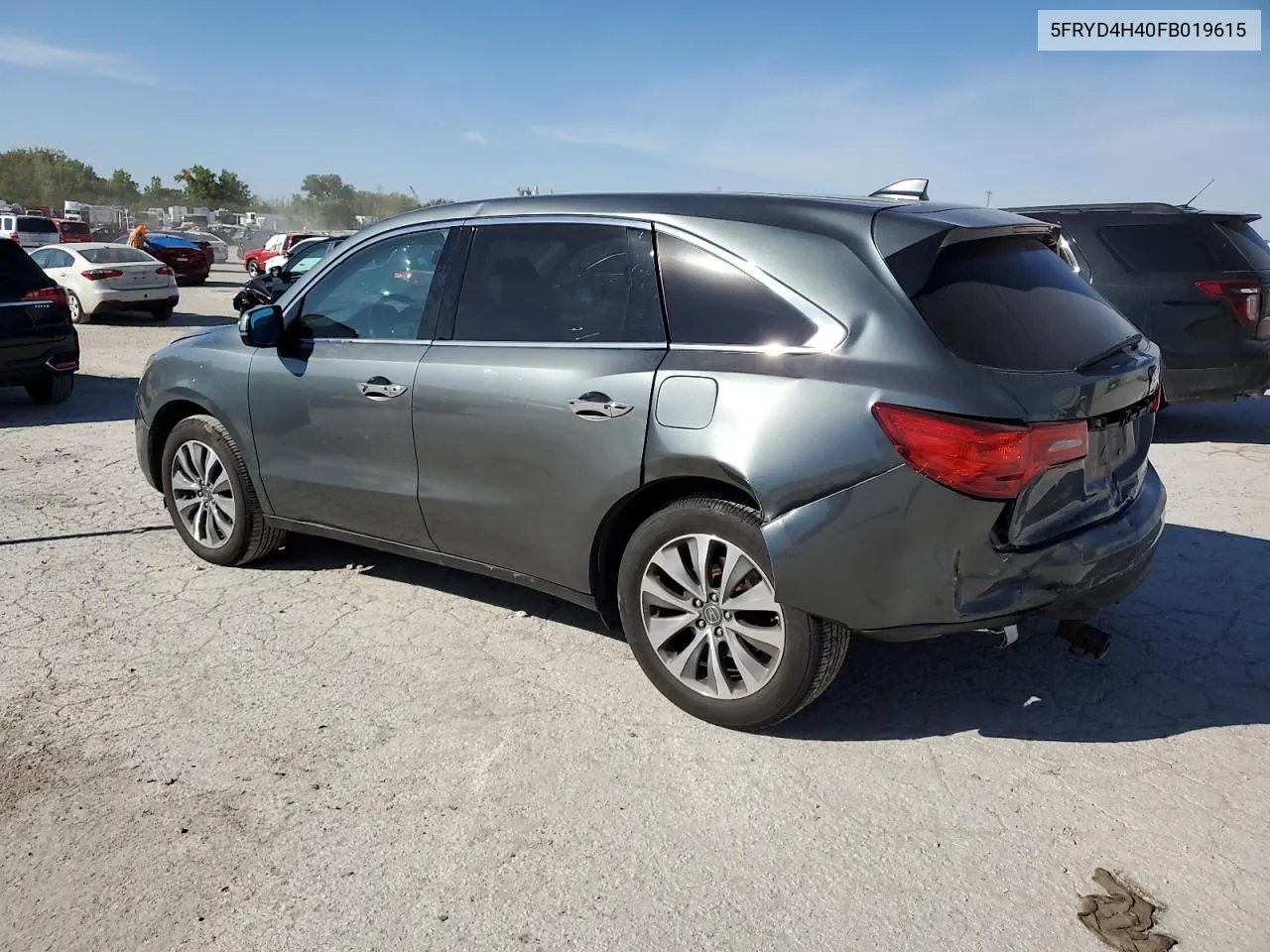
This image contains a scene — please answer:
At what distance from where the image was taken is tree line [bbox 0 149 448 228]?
8200cm

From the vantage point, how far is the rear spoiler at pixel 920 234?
319 cm

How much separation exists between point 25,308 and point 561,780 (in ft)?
27.5

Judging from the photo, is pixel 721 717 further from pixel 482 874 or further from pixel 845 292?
pixel 845 292

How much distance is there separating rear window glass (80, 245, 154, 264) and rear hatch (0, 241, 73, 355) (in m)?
9.01

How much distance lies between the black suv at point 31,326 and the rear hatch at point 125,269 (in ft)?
27.9

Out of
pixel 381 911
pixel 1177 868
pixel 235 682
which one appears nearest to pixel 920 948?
pixel 1177 868

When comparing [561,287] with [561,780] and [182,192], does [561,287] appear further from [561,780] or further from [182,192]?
[182,192]

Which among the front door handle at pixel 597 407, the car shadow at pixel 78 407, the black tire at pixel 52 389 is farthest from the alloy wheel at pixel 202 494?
the black tire at pixel 52 389

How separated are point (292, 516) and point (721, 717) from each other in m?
2.40

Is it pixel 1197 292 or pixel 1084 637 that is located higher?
pixel 1197 292

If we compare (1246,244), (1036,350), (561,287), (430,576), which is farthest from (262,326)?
(1246,244)

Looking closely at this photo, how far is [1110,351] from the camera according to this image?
342 cm

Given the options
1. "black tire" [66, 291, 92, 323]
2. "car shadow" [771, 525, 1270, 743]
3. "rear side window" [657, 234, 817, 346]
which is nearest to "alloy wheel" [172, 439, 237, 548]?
"rear side window" [657, 234, 817, 346]

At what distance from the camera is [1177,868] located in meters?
2.79
